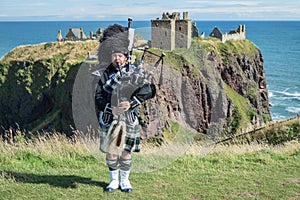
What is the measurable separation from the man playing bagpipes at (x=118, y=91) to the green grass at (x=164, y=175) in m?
1.10

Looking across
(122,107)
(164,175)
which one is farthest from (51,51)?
(122,107)

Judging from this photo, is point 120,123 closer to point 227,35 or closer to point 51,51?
point 51,51

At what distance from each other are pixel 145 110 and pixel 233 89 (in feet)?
126

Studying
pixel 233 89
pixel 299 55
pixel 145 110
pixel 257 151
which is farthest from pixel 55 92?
pixel 299 55

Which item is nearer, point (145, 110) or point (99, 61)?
point (99, 61)

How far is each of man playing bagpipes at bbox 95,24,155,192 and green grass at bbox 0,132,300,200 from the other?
1095 millimetres

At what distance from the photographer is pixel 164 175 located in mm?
8172

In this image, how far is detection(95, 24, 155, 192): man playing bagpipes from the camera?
660 centimetres

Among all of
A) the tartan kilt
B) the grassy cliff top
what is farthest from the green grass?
the grassy cliff top

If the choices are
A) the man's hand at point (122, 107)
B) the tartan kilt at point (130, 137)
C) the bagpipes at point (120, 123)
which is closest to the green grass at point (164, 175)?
the tartan kilt at point (130, 137)

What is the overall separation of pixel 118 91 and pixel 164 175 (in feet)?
8.07

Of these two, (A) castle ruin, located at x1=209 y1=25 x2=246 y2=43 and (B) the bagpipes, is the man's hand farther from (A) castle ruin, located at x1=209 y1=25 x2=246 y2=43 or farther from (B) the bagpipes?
(A) castle ruin, located at x1=209 y1=25 x2=246 y2=43

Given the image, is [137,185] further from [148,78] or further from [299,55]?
[299,55]

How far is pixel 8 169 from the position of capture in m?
8.43
